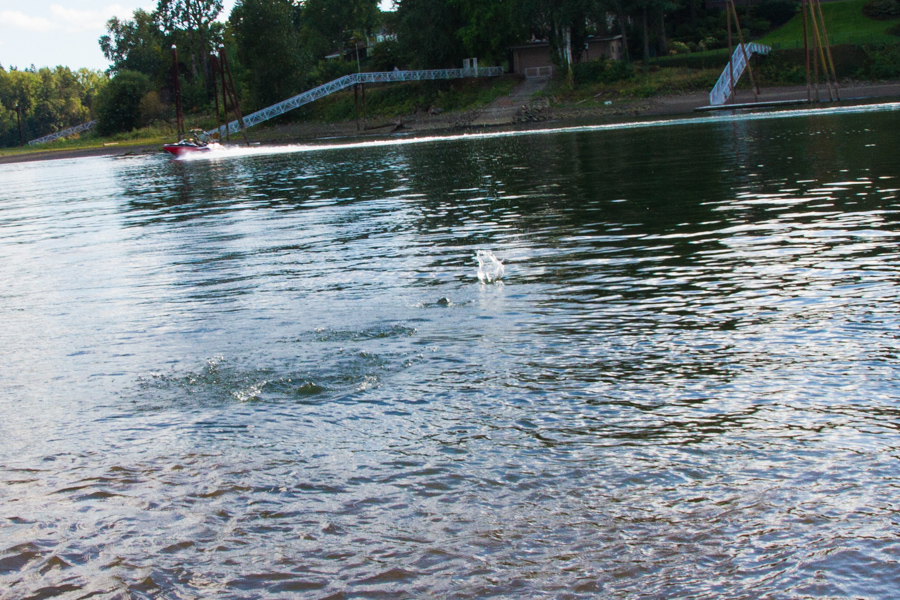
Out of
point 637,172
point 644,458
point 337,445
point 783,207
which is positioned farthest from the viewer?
point 637,172

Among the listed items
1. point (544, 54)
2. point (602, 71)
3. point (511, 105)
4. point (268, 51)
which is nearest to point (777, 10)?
point (602, 71)

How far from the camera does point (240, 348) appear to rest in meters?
9.36

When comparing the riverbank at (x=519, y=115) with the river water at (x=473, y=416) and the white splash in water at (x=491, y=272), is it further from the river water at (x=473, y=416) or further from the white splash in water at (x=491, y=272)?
the white splash in water at (x=491, y=272)

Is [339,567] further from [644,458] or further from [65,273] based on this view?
[65,273]

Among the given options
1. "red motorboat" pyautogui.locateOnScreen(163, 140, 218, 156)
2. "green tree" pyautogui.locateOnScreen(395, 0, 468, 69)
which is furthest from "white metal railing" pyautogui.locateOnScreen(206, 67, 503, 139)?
"red motorboat" pyautogui.locateOnScreen(163, 140, 218, 156)

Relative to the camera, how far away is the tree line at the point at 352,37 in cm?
7838

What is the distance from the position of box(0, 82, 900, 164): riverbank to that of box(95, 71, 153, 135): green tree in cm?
1655

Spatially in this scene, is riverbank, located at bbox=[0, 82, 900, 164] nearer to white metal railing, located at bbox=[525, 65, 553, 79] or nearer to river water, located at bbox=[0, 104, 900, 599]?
white metal railing, located at bbox=[525, 65, 553, 79]

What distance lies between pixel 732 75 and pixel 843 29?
1680 centimetres

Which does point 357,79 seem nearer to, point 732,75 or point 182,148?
point 182,148

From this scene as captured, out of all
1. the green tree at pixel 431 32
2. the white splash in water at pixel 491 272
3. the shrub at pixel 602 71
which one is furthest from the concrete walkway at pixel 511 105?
the white splash in water at pixel 491 272

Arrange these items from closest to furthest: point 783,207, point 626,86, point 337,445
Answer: point 337,445, point 783,207, point 626,86

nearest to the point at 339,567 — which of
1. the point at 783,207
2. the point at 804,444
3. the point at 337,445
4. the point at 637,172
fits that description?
the point at 337,445

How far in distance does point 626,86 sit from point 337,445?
7136cm
